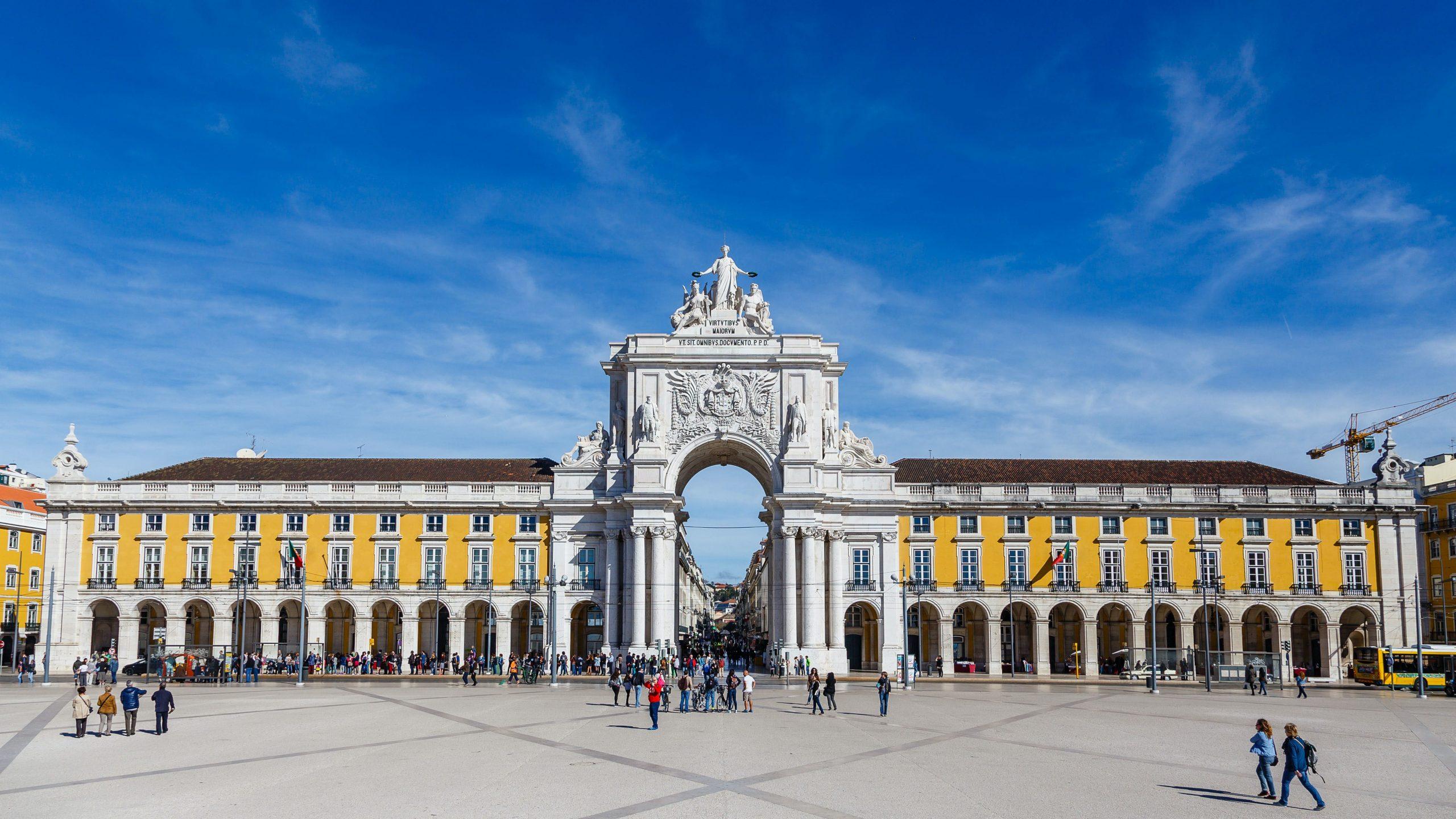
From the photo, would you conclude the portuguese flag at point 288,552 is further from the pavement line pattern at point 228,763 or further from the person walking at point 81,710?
the pavement line pattern at point 228,763

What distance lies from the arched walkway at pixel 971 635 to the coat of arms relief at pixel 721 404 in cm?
1771

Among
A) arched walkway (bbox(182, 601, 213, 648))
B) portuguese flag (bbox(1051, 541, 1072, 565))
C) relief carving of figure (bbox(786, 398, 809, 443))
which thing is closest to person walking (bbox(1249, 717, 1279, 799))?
portuguese flag (bbox(1051, 541, 1072, 565))

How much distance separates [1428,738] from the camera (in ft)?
114

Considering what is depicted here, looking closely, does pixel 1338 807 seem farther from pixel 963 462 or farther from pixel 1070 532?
pixel 963 462

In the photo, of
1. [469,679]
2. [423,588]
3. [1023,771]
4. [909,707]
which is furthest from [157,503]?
[1023,771]

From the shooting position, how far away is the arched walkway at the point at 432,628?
74438 mm

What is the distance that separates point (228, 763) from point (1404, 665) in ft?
202

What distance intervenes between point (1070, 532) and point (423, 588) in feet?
135

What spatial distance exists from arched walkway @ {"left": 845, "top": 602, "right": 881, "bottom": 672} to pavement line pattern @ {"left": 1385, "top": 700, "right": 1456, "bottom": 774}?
109ft

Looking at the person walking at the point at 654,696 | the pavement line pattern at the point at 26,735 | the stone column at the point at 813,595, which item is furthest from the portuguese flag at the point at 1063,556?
the pavement line pattern at the point at 26,735

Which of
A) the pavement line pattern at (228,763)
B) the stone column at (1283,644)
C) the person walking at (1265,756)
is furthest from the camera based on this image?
the stone column at (1283,644)

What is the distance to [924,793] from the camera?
2278 cm

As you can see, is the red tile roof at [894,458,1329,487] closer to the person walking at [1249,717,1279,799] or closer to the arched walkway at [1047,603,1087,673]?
the arched walkway at [1047,603,1087,673]

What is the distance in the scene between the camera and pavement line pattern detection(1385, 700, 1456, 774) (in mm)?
29156
